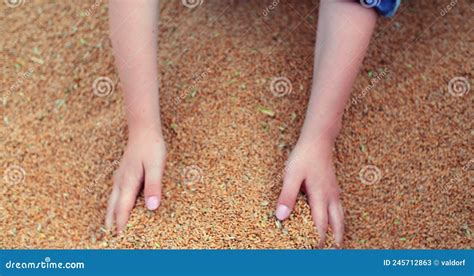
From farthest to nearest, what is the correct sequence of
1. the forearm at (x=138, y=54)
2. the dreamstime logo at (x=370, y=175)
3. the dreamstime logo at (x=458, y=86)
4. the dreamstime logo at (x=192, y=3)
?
the dreamstime logo at (x=192, y=3), the dreamstime logo at (x=458, y=86), the dreamstime logo at (x=370, y=175), the forearm at (x=138, y=54)

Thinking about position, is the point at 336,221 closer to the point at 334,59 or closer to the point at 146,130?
the point at 334,59

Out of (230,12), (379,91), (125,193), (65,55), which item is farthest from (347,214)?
(65,55)

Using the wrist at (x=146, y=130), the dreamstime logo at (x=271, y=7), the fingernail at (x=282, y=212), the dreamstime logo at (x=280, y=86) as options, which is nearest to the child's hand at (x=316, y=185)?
the fingernail at (x=282, y=212)

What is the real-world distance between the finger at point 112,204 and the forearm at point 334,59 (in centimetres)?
41

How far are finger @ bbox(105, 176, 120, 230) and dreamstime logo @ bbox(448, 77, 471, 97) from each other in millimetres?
808

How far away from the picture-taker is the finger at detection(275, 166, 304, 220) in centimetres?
131

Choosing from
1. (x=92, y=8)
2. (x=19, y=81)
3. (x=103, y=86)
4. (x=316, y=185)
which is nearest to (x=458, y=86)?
(x=316, y=185)

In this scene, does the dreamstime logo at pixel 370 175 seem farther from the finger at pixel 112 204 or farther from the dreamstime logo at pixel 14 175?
the dreamstime logo at pixel 14 175

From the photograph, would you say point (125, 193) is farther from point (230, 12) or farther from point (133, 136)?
point (230, 12)

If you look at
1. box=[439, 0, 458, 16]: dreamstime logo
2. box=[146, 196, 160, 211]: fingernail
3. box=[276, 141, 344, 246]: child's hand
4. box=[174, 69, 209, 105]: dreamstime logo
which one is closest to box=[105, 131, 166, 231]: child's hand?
box=[146, 196, 160, 211]: fingernail

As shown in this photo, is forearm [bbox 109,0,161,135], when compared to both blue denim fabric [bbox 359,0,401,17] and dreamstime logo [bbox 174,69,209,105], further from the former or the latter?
blue denim fabric [bbox 359,0,401,17]

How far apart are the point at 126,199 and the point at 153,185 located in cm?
6

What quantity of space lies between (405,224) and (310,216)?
22cm

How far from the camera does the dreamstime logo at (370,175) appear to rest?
56.3 inches
